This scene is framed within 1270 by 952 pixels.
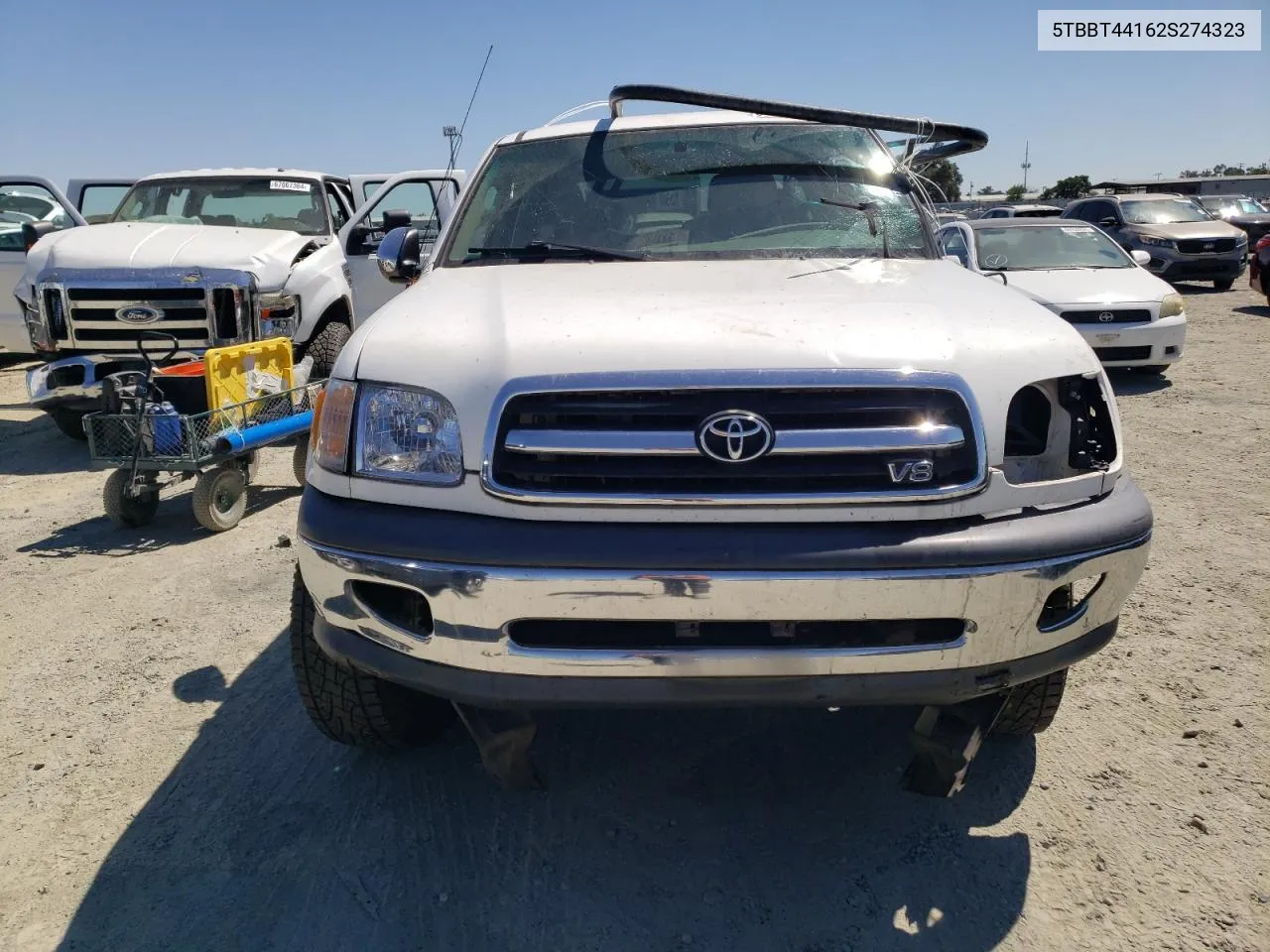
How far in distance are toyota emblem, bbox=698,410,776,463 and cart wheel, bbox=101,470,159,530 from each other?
4.33m

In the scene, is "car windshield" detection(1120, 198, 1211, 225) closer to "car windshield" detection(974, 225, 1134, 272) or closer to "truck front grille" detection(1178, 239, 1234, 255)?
"truck front grille" detection(1178, 239, 1234, 255)

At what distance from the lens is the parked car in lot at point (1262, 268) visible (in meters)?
14.3

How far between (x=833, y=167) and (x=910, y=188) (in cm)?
29

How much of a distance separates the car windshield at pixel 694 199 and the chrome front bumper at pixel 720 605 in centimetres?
140

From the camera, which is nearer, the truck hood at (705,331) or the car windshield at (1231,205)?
the truck hood at (705,331)

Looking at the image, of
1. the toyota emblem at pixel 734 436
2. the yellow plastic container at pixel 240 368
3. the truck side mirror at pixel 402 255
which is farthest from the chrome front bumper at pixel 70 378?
the toyota emblem at pixel 734 436

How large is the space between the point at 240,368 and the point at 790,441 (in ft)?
14.8

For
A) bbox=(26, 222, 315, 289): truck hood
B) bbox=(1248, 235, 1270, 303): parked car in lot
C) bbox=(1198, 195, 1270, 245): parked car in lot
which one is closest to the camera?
bbox=(26, 222, 315, 289): truck hood

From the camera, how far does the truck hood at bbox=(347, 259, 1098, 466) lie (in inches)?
87.3

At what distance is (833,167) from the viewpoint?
3502 mm

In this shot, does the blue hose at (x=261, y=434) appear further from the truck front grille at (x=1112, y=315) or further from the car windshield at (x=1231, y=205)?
the car windshield at (x=1231, y=205)

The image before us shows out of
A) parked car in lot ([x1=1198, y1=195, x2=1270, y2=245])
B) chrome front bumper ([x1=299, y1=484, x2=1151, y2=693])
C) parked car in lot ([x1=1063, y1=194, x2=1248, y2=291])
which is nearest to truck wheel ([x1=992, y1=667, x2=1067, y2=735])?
chrome front bumper ([x1=299, y1=484, x2=1151, y2=693])

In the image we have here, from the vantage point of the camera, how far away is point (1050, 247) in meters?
10.7

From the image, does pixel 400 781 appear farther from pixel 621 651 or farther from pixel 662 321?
pixel 662 321
